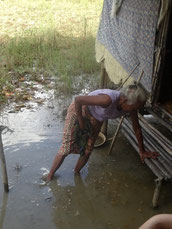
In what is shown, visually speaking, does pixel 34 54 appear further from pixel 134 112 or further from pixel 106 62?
pixel 134 112

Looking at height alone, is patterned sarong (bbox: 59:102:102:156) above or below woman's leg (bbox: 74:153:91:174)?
above

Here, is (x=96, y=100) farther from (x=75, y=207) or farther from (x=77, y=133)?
(x=75, y=207)

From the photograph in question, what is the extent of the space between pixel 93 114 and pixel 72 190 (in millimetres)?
932

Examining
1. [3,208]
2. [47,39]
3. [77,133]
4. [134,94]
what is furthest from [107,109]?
[47,39]

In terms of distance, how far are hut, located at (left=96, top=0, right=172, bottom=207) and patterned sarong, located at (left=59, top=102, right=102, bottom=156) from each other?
623 millimetres

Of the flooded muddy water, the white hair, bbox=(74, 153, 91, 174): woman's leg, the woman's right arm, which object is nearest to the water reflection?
the flooded muddy water

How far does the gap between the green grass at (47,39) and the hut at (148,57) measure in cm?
151

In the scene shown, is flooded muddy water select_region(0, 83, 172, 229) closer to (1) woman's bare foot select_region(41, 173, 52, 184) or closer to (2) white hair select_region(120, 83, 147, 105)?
(1) woman's bare foot select_region(41, 173, 52, 184)

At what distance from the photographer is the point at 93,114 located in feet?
9.36

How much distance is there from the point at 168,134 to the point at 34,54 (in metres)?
3.90

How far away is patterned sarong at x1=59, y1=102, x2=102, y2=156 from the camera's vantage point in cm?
285

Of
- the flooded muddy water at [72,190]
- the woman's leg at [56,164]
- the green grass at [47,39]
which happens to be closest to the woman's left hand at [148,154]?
the flooded muddy water at [72,190]

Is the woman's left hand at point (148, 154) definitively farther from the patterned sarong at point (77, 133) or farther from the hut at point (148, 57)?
the patterned sarong at point (77, 133)

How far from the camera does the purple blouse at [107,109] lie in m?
2.56
